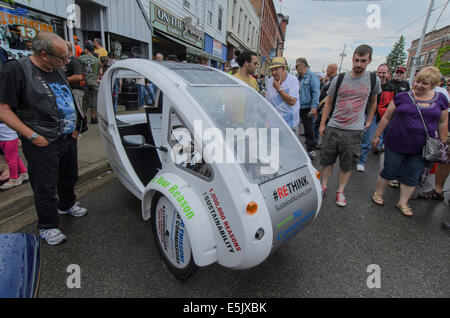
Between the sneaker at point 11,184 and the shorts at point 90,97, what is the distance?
11.4 ft

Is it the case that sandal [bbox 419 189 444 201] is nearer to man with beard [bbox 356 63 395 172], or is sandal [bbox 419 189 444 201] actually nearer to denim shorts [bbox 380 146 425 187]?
denim shorts [bbox 380 146 425 187]

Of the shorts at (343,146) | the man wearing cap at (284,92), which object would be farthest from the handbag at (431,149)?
the man wearing cap at (284,92)

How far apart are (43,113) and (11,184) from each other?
1.74 meters

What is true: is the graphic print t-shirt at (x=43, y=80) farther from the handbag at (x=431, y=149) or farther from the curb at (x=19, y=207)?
the handbag at (x=431, y=149)

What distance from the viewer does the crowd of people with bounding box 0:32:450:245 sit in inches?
80.4

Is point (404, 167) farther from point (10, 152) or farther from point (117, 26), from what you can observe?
point (117, 26)

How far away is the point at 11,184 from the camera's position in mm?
3107

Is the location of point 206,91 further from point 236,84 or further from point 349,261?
point 349,261

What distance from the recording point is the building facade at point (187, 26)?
10.9 m

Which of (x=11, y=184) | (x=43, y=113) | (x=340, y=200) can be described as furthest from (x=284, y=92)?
(x=11, y=184)

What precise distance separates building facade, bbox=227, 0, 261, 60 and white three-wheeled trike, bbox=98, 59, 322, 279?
1989 centimetres

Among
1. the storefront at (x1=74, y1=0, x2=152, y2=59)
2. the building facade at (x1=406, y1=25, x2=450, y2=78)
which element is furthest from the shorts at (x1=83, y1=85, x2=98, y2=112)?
the building facade at (x1=406, y1=25, x2=450, y2=78)

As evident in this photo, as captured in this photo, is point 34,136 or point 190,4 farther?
point 190,4

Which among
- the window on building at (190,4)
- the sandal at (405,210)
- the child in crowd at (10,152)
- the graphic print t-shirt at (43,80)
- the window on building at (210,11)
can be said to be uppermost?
the window on building at (210,11)
